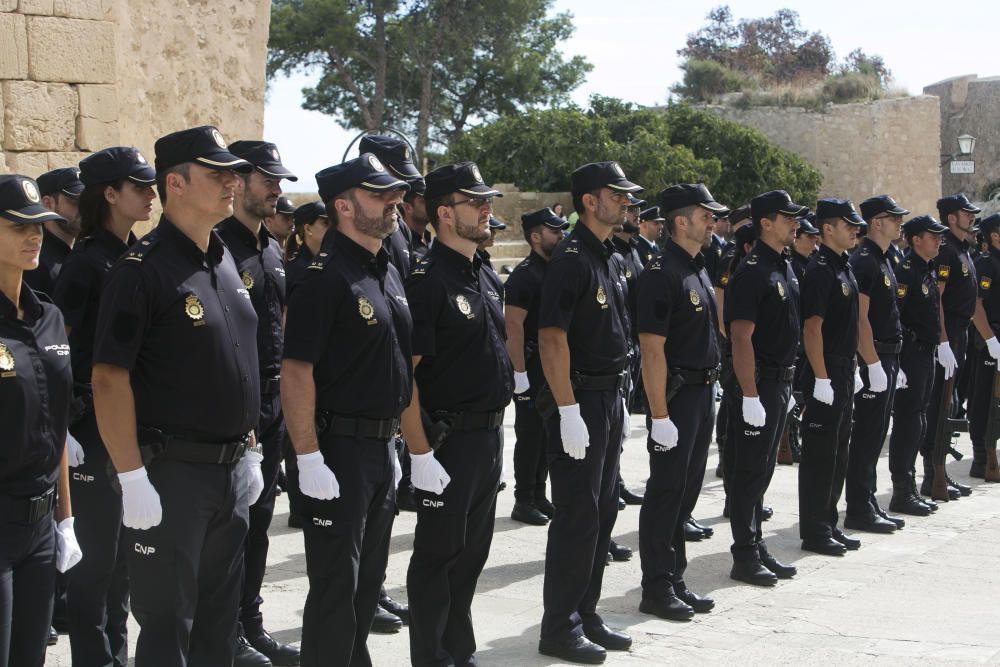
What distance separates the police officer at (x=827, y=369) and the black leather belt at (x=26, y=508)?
490cm

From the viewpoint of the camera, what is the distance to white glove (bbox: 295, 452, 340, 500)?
404 centimetres

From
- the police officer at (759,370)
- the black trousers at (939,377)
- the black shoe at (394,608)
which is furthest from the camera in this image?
the black trousers at (939,377)

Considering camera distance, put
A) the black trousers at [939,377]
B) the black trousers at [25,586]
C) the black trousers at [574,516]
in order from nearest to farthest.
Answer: the black trousers at [25,586] → the black trousers at [574,516] → the black trousers at [939,377]

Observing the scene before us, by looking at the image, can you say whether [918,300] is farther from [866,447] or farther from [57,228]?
[57,228]

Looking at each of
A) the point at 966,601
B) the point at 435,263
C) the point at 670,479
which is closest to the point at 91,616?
the point at 435,263

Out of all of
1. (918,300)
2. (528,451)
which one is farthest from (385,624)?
(918,300)

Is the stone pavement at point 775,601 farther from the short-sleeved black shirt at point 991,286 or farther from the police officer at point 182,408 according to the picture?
the short-sleeved black shirt at point 991,286

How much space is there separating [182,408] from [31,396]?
447 millimetres

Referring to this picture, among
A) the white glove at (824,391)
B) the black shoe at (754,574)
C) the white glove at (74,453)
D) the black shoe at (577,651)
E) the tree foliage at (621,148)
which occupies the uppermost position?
the tree foliage at (621,148)

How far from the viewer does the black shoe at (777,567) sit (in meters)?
6.79

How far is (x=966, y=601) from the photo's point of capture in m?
6.31

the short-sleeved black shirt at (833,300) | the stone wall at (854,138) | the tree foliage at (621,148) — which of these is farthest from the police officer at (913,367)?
the stone wall at (854,138)

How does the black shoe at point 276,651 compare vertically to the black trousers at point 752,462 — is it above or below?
below

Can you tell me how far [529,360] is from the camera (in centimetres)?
754
